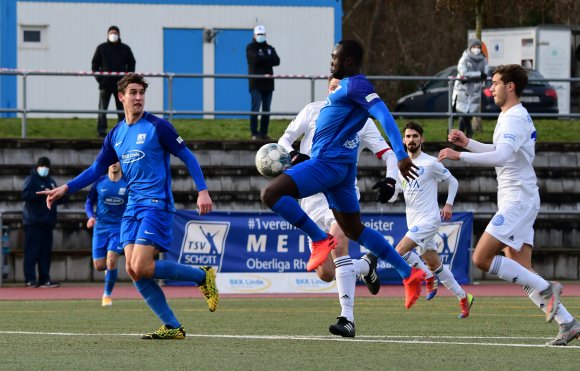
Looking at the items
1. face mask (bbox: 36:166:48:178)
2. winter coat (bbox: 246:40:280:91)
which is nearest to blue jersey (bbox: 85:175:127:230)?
face mask (bbox: 36:166:48:178)

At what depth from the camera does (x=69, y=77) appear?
25.2 metres

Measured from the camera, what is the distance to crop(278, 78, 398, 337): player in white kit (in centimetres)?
1063

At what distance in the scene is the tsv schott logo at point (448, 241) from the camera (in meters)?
20.6

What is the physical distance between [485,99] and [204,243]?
10.5 meters

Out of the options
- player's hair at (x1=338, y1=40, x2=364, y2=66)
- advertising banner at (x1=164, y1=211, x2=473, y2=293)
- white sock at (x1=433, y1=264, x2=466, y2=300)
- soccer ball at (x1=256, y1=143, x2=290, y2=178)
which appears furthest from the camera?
advertising banner at (x1=164, y1=211, x2=473, y2=293)

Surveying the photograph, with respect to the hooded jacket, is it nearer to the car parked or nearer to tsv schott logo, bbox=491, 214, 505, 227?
the car parked

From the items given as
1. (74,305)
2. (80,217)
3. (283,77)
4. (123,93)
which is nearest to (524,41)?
(283,77)

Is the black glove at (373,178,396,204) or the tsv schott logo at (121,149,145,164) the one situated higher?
the tsv schott logo at (121,149,145,164)

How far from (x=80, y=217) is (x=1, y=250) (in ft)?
6.21

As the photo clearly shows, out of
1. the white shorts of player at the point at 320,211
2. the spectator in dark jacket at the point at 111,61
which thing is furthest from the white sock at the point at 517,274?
the spectator in dark jacket at the point at 111,61

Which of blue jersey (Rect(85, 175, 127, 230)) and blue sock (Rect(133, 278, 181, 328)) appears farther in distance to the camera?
blue jersey (Rect(85, 175, 127, 230))

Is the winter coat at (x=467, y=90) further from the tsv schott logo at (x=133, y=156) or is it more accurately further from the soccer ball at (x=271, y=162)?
the tsv schott logo at (x=133, y=156)

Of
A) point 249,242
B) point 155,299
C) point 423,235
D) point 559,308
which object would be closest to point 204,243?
point 249,242

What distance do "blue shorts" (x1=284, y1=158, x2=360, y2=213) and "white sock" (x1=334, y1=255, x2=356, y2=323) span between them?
73cm
